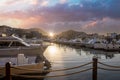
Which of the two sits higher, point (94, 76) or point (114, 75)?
point (94, 76)

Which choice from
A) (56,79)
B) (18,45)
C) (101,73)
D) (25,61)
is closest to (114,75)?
(101,73)

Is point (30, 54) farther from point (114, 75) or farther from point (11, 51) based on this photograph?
point (114, 75)

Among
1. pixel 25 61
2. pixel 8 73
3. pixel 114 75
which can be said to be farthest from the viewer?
pixel 114 75

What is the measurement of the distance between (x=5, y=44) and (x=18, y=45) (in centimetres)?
146

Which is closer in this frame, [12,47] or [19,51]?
[19,51]

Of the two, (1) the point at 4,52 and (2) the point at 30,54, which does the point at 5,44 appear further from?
(2) the point at 30,54

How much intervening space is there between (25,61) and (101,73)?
7858mm

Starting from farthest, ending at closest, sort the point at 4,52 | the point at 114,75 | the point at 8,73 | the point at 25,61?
1. the point at 4,52
2. the point at 114,75
3. the point at 25,61
4. the point at 8,73

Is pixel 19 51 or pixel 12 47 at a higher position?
pixel 12 47

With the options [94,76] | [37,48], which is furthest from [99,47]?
[94,76]

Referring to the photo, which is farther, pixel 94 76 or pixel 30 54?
pixel 30 54

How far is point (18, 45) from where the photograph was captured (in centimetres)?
2744

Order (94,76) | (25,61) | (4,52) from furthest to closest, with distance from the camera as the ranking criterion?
1. (4,52)
2. (25,61)
3. (94,76)

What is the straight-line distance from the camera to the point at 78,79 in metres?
20.6
